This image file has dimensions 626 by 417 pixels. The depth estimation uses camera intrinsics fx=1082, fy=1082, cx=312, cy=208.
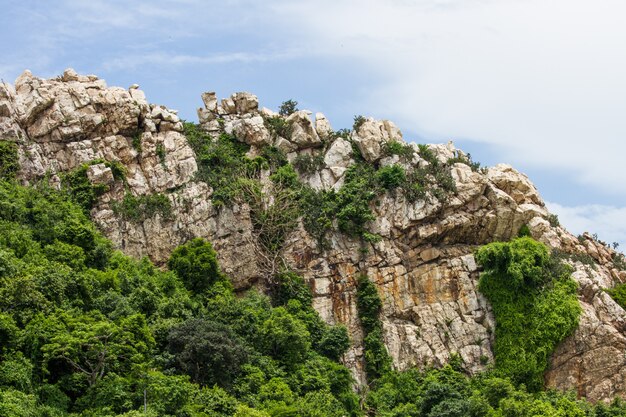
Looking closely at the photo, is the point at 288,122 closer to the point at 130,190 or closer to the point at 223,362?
the point at 130,190

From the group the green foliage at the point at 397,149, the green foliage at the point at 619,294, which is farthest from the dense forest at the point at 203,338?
the green foliage at the point at 397,149

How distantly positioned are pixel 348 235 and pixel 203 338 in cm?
1511

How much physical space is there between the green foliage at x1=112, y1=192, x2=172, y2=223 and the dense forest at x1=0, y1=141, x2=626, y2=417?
7.50 feet

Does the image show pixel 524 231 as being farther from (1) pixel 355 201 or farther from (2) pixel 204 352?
(2) pixel 204 352

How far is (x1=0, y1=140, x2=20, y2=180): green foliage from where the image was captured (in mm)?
60719

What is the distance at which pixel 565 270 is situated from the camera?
201 ft

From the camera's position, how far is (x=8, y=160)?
200 ft

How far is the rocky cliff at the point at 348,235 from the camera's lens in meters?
59.9

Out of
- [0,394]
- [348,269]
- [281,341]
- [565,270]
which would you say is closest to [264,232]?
[348,269]


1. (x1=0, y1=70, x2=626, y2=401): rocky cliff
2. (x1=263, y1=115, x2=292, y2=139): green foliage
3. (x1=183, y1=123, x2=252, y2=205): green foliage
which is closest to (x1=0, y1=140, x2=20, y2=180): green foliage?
(x1=0, y1=70, x2=626, y2=401): rocky cliff

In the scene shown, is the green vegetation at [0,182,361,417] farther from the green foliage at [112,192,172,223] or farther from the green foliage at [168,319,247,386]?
the green foliage at [112,192,172,223]

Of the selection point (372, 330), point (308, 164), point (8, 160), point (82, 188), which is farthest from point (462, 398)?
point (8, 160)

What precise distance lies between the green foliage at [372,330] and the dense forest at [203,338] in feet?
0.29

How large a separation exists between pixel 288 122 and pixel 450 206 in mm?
11933
